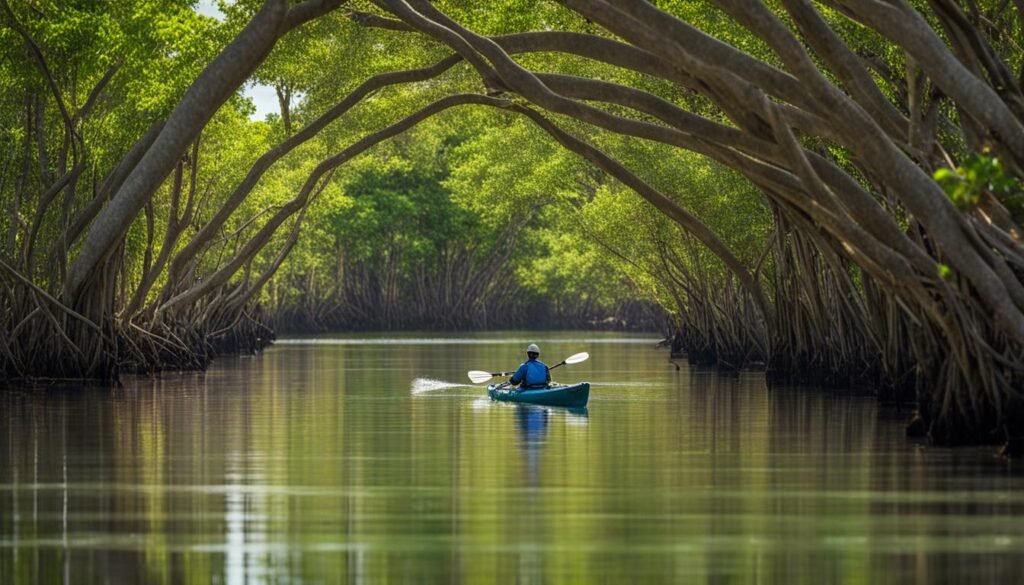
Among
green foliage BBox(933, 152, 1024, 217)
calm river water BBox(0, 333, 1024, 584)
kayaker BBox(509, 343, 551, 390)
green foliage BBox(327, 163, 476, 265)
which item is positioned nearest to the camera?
calm river water BBox(0, 333, 1024, 584)

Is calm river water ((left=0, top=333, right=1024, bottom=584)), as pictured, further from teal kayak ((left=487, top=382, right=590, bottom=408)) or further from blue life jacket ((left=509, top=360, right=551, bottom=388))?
blue life jacket ((left=509, top=360, right=551, bottom=388))

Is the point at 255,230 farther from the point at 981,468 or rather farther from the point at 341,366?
the point at 981,468

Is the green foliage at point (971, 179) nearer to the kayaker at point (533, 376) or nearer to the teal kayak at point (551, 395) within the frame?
the teal kayak at point (551, 395)

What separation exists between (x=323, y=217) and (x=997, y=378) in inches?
2052

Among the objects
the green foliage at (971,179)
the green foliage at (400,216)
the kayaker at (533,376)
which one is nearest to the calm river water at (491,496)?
the kayaker at (533,376)

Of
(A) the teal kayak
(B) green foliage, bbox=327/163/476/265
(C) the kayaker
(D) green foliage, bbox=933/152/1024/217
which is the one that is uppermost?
(B) green foliage, bbox=327/163/476/265

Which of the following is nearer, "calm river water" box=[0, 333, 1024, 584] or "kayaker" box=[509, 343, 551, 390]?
"calm river water" box=[0, 333, 1024, 584]

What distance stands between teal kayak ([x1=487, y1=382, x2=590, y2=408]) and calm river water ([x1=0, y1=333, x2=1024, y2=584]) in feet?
0.95

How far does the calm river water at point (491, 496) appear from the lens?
9.43 metres

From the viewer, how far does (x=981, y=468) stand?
46.8ft

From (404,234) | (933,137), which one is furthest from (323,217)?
(933,137)

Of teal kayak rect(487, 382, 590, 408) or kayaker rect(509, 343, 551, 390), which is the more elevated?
kayaker rect(509, 343, 551, 390)

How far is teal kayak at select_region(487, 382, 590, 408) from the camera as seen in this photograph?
75.5ft

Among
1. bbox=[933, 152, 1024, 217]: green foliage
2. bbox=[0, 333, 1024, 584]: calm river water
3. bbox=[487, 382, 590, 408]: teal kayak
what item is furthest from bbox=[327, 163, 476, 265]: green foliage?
bbox=[933, 152, 1024, 217]: green foliage
